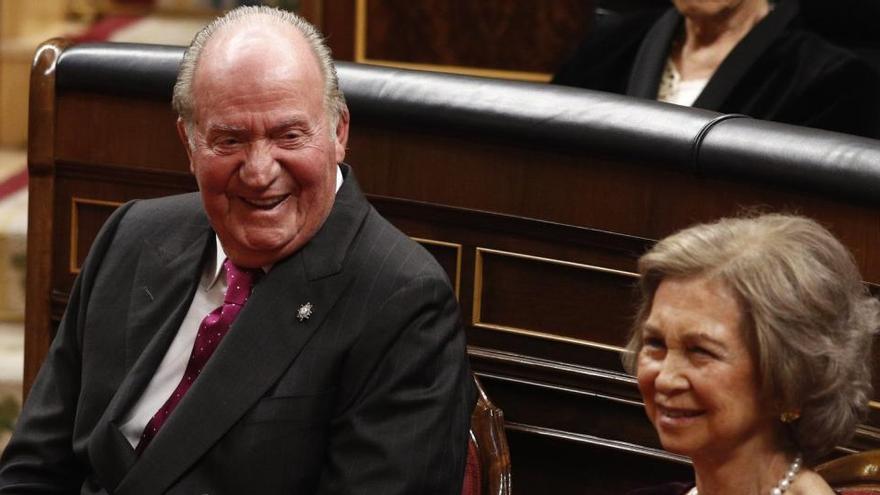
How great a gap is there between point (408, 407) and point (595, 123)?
1.99 feet

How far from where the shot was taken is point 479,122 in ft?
7.76

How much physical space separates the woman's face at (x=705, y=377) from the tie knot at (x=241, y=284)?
0.64m

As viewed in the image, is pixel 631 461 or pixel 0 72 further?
pixel 0 72

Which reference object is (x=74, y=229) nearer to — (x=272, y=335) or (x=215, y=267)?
(x=215, y=267)

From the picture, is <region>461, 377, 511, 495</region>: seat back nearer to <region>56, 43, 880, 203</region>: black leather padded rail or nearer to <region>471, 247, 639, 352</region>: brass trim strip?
<region>471, 247, 639, 352</region>: brass trim strip

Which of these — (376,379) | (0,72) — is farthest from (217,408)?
(0,72)

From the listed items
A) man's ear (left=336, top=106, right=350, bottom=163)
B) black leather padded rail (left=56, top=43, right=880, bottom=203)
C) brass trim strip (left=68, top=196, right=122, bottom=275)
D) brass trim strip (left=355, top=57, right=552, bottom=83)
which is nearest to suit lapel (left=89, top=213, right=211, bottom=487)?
man's ear (left=336, top=106, right=350, bottom=163)

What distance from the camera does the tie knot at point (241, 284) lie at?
210 cm

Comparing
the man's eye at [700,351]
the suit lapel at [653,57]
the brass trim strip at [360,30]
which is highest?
the man's eye at [700,351]

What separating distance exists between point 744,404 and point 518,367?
29.2 inches

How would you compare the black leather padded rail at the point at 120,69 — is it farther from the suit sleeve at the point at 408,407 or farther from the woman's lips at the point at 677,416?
the woman's lips at the point at 677,416

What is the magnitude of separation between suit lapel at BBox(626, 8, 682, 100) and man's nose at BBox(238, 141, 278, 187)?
1312 millimetres

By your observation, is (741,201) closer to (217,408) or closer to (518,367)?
(518,367)

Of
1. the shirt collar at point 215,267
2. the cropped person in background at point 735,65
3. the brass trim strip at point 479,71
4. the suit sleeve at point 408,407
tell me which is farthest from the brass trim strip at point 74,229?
the brass trim strip at point 479,71
